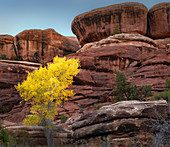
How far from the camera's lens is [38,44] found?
53938 mm

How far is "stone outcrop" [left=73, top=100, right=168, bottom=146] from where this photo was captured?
27.1ft

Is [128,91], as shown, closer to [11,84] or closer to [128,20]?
[11,84]

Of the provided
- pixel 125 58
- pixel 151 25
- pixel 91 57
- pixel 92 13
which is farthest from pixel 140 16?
pixel 91 57

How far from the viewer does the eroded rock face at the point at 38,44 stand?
5281 cm

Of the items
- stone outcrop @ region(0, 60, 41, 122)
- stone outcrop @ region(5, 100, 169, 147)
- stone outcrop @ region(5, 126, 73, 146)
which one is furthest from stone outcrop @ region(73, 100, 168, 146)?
stone outcrop @ region(0, 60, 41, 122)

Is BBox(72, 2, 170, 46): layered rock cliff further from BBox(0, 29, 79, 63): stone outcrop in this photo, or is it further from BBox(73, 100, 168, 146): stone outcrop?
BBox(73, 100, 168, 146): stone outcrop

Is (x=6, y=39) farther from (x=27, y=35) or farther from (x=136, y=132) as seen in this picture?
(x=136, y=132)

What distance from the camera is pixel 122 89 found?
2147 cm

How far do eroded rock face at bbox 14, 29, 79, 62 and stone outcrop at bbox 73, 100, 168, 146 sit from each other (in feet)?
148

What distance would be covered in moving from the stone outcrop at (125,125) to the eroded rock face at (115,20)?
125 feet

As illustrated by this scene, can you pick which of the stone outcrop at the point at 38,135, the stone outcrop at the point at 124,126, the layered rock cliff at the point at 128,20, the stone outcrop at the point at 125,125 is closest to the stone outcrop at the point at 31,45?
the layered rock cliff at the point at 128,20

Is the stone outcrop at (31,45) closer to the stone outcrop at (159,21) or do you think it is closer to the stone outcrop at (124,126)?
the stone outcrop at (159,21)

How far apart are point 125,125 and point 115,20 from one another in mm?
40486

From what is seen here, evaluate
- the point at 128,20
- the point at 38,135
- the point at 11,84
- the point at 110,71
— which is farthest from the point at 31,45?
the point at 38,135
